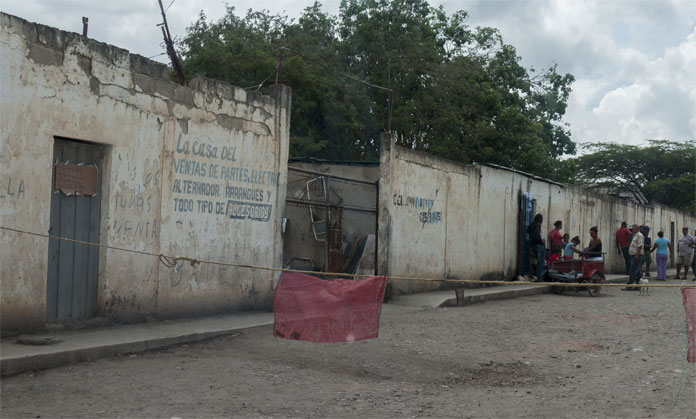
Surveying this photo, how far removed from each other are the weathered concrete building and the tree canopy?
13395 mm

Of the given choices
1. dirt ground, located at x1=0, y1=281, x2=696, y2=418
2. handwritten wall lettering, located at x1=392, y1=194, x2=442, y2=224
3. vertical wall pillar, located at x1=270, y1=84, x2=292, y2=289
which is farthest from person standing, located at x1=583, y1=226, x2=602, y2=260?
vertical wall pillar, located at x1=270, y1=84, x2=292, y2=289

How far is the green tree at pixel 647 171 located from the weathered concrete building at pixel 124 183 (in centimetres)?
3836

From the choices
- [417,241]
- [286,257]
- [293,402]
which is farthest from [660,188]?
[293,402]

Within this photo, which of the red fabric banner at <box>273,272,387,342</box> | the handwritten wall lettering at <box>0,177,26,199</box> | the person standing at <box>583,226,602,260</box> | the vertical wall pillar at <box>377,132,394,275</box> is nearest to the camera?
the red fabric banner at <box>273,272,387,342</box>

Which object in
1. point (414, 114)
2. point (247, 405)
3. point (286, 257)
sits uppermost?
point (414, 114)

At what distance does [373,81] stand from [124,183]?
1961 cm

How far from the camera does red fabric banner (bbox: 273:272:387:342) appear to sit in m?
6.72

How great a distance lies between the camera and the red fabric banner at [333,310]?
265 inches

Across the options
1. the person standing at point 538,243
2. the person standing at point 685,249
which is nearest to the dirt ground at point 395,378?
the person standing at point 538,243

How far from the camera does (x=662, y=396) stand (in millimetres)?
5828

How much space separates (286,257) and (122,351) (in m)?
5.04

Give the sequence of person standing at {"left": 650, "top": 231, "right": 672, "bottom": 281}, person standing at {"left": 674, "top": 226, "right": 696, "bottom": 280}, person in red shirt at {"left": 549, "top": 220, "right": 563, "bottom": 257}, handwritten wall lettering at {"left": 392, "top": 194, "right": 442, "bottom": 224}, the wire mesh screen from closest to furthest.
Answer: the wire mesh screen < handwritten wall lettering at {"left": 392, "top": 194, "right": 442, "bottom": 224} < person in red shirt at {"left": 549, "top": 220, "right": 563, "bottom": 257} < person standing at {"left": 650, "top": 231, "right": 672, "bottom": 281} < person standing at {"left": 674, "top": 226, "right": 696, "bottom": 280}

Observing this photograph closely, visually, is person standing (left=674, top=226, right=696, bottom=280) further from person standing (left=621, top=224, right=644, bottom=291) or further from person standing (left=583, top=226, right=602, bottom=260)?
person standing (left=583, top=226, right=602, bottom=260)

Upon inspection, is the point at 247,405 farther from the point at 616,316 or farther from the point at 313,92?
the point at 313,92
